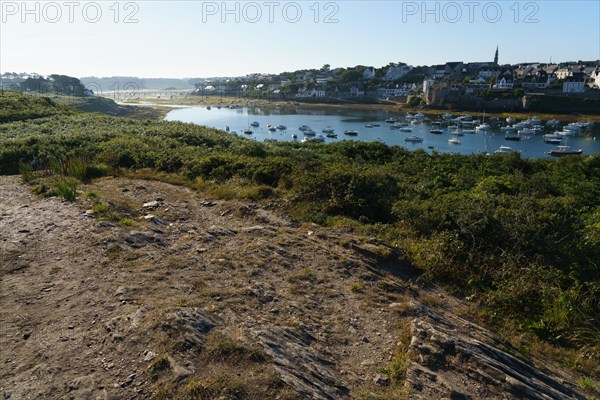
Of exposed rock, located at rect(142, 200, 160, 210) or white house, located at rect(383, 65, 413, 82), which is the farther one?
white house, located at rect(383, 65, 413, 82)

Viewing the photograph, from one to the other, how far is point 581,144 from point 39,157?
61.0 m

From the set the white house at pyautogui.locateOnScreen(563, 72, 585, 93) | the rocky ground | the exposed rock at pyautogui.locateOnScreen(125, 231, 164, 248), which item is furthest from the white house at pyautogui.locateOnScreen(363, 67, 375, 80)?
the rocky ground

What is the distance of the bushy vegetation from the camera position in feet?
20.6

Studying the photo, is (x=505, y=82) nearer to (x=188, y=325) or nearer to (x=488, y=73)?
(x=488, y=73)

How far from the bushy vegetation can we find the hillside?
0.14 ft

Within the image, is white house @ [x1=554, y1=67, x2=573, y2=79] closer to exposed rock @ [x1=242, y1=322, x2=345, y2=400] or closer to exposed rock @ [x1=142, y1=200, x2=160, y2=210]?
exposed rock @ [x1=142, y1=200, x2=160, y2=210]

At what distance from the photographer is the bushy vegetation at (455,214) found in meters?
6.29

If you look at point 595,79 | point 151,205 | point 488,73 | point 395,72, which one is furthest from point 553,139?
point 395,72

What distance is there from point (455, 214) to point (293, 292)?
3.92 m

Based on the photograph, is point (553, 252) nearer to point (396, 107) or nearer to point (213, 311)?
point (213, 311)

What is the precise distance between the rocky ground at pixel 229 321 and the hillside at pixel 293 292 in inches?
1.0

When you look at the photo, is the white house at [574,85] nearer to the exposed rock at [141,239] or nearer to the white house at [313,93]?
the white house at [313,93]

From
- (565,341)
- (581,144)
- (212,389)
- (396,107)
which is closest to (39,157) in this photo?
(212,389)

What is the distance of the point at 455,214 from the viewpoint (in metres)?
8.31
